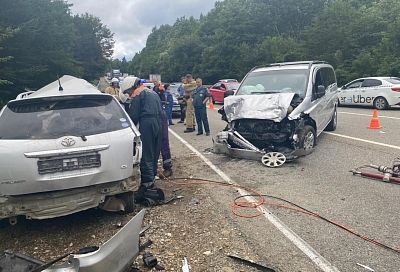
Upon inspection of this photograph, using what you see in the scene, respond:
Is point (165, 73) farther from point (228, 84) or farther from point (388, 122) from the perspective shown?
point (388, 122)

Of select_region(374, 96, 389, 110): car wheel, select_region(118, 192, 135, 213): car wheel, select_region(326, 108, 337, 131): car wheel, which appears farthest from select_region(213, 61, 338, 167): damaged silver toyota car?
select_region(374, 96, 389, 110): car wheel

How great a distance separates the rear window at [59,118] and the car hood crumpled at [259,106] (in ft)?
11.1

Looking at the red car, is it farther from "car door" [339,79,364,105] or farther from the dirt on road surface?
the dirt on road surface

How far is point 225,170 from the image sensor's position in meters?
7.17

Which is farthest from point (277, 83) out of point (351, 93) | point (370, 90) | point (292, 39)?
point (292, 39)

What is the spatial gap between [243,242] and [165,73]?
2870 inches

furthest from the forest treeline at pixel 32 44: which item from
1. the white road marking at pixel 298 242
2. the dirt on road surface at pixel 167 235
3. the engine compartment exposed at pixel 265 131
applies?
the white road marking at pixel 298 242

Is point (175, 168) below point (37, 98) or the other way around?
below

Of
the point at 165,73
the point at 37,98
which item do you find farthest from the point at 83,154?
the point at 165,73

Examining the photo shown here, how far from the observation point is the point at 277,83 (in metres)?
8.55

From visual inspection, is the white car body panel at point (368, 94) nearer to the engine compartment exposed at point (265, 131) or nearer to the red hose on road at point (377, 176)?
the engine compartment exposed at point (265, 131)

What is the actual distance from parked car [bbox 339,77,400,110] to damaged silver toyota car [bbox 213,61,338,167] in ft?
28.6

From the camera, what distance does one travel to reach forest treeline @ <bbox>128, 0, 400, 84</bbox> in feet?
88.5

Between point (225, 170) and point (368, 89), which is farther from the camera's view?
point (368, 89)
